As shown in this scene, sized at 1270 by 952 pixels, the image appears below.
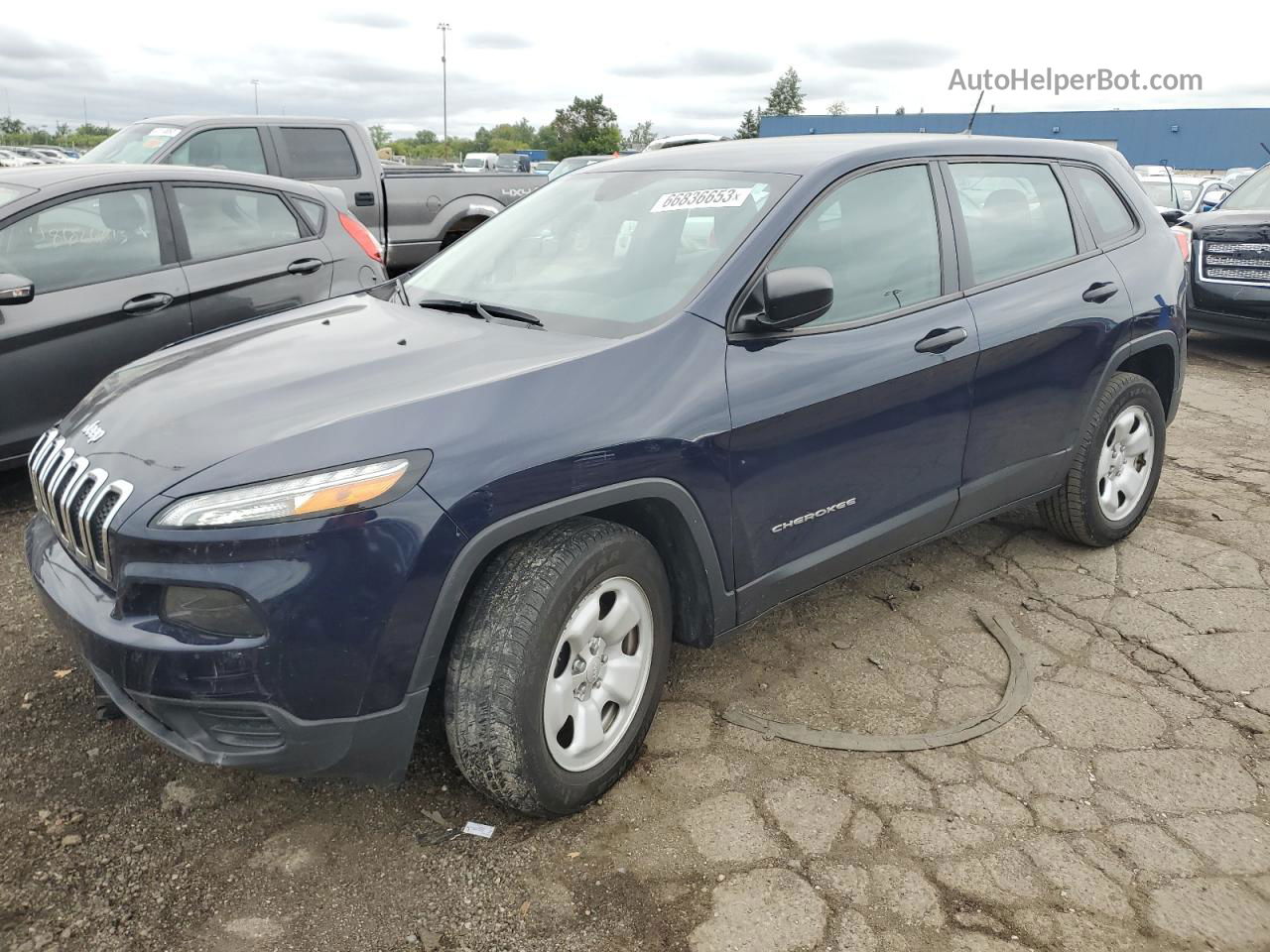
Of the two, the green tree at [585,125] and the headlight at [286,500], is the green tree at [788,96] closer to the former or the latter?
the green tree at [585,125]

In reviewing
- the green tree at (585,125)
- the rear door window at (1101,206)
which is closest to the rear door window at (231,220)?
the rear door window at (1101,206)

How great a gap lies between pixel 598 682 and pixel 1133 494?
298 centimetres

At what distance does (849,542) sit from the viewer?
3229 mm

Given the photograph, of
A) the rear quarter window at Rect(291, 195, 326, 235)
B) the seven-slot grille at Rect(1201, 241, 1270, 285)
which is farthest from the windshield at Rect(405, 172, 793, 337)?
the seven-slot grille at Rect(1201, 241, 1270, 285)

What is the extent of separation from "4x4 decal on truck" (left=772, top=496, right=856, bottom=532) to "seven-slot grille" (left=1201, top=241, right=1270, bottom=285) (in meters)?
7.27

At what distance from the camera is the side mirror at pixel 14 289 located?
4410 mm

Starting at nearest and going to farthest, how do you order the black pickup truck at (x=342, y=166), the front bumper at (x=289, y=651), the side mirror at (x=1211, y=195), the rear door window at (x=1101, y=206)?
the front bumper at (x=289, y=651) → the rear door window at (x=1101, y=206) → the black pickup truck at (x=342, y=166) → the side mirror at (x=1211, y=195)

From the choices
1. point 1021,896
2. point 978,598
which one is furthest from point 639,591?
point 978,598

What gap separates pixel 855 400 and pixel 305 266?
378cm

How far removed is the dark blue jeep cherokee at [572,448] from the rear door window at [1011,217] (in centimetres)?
2

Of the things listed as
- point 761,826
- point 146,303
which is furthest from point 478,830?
point 146,303

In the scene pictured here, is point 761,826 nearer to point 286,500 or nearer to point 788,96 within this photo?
point 286,500

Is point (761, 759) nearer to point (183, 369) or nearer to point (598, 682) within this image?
point (598, 682)

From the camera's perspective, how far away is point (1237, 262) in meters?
8.70
